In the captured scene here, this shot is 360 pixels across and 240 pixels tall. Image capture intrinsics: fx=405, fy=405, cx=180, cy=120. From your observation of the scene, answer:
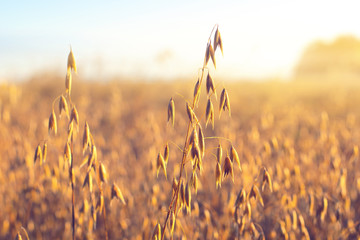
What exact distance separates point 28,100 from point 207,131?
9.01 ft

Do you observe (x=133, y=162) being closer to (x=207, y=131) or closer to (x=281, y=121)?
(x=207, y=131)

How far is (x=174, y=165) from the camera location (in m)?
3.37

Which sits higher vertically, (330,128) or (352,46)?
(352,46)

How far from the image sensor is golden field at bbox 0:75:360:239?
78.6 inches

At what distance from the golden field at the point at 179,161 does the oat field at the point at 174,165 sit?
0.04 ft

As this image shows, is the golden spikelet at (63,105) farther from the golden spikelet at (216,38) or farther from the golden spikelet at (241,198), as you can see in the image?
the golden spikelet at (241,198)

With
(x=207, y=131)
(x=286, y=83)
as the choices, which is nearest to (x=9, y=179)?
(x=207, y=131)

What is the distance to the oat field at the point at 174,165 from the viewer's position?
1298 millimetres

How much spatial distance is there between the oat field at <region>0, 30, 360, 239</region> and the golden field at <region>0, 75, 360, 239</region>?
0.01m

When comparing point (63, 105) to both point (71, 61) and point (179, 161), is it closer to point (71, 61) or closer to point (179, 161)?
point (71, 61)

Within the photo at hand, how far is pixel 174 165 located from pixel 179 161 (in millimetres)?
80

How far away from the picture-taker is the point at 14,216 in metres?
2.24

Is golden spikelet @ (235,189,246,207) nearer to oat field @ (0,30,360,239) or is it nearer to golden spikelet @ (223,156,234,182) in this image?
oat field @ (0,30,360,239)

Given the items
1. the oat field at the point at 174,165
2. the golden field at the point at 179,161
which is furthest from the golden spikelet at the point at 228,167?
the golden field at the point at 179,161
